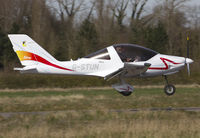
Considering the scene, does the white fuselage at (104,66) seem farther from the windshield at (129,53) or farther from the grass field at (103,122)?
the grass field at (103,122)

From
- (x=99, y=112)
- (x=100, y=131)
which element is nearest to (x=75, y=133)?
(x=100, y=131)

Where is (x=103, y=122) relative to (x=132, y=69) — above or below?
below

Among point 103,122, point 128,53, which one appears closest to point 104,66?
point 128,53

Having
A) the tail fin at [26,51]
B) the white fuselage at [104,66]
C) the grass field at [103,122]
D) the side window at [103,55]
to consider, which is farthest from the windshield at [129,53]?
the tail fin at [26,51]

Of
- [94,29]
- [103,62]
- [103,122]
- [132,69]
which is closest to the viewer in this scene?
[103,122]

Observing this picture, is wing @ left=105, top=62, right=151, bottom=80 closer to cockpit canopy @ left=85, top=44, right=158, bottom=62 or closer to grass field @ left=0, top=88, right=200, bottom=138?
cockpit canopy @ left=85, top=44, right=158, bottom=62

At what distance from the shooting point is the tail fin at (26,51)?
1393 centimetres

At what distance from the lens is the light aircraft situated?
1382 centimetres

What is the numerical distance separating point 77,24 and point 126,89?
34136 mm

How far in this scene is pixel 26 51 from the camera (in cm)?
1402

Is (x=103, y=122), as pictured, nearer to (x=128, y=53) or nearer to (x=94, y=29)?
(x=128, y=53)

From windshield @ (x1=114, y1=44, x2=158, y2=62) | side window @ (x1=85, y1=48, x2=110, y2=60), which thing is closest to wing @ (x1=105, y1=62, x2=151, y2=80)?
windshield @ (x1=114, y1=44, x2=158, y2=62)

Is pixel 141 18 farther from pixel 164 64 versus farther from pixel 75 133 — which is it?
pixel 75 133

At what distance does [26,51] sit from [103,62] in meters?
3.12
